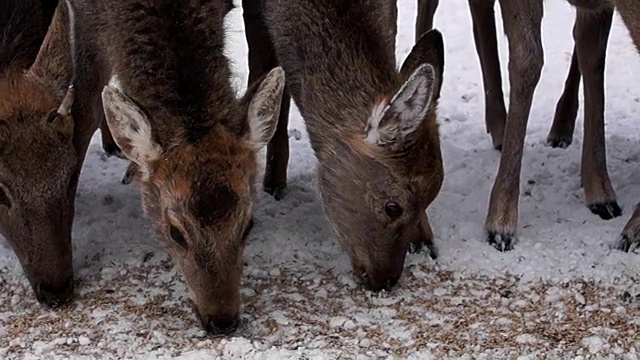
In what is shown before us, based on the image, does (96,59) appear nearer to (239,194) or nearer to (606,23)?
(239,194)

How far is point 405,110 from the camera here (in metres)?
5.80

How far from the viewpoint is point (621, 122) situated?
8555mm

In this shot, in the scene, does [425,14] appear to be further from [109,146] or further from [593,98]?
[109,146]

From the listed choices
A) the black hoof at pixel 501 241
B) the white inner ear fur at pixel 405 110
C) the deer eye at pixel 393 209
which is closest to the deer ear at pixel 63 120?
the white inner ear fur at pixel 405 110

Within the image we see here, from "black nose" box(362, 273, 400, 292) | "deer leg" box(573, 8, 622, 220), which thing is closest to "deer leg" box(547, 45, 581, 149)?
"deer leg" box(573, 8, 622, 220)

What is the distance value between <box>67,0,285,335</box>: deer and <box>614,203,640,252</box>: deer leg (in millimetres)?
2249

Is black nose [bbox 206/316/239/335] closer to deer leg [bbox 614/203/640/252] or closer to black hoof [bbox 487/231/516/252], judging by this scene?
black hoof [bbox 487/231/516/252]

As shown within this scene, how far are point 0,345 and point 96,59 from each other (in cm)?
185

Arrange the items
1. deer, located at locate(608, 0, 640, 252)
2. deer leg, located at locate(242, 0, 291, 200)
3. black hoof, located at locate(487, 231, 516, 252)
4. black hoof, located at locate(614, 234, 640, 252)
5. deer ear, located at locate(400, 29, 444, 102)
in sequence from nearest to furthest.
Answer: deer ear, located at locate(400, 29, 444, 102) → deer, located at locate(608, 0, 640, 252) → black hoof, located at locate(614, 234, 640, 252) → black hoof, located at locate(487, 231, 516, 252) → deer leg, located at locate(242, 0, 291, 200)

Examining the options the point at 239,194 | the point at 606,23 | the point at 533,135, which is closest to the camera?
the point at 239,194

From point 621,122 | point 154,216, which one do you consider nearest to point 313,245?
point 154,216

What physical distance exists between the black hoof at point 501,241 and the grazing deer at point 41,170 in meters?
2.46

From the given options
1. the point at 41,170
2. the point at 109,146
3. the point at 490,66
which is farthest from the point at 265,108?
the point at 490,66

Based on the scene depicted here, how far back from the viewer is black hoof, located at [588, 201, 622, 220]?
7168 mm
